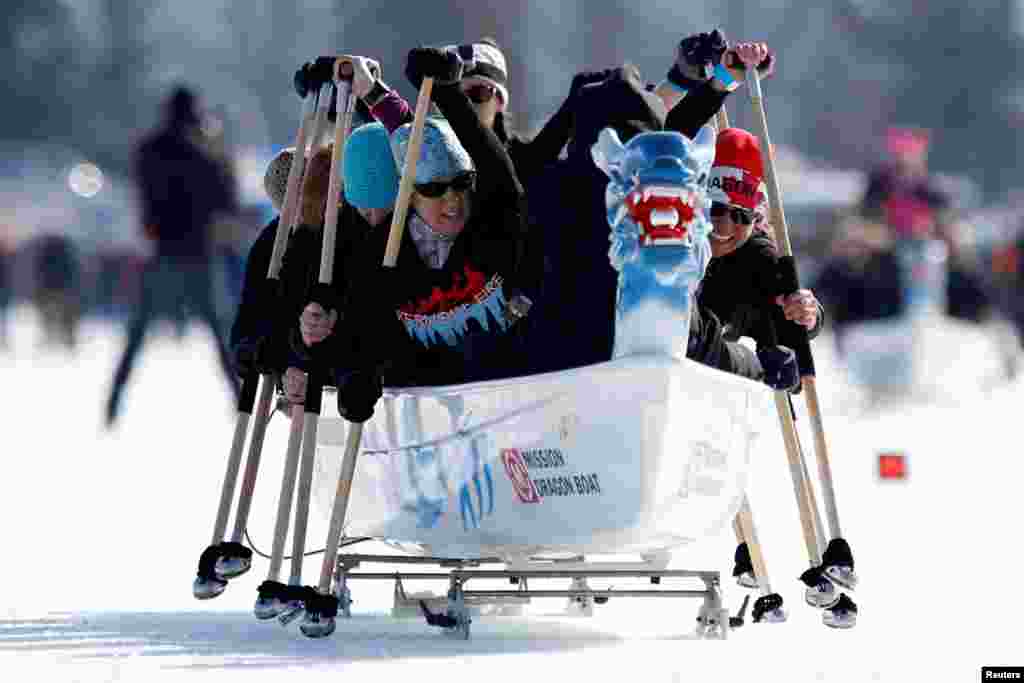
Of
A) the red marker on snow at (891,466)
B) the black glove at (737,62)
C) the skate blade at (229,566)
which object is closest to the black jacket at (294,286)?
the skate blade at (229,566)

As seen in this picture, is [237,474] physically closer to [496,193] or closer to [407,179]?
[407,179]

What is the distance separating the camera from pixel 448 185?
7.76 m

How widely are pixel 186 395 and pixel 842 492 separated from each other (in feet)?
43.0

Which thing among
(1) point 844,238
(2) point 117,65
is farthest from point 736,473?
(2) point 117,65

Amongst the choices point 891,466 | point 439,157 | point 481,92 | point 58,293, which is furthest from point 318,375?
point 58,293

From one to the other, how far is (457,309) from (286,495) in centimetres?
85

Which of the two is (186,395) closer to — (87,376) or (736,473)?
(87,376)

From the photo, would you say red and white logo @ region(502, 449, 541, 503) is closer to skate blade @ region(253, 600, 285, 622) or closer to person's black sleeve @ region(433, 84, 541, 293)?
person's black sleeve @ region(433, 84, 541, 293)

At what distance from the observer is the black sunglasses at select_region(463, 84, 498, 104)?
838 cm

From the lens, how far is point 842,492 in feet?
45.7

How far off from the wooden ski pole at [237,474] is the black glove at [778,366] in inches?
62.9

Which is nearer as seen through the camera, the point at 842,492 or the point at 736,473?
the point at 736,473

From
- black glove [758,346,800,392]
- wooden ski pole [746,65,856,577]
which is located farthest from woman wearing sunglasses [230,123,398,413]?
black glove [758,346,800,392]

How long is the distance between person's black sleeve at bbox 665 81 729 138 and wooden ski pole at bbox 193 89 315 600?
1504mm
